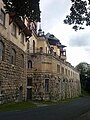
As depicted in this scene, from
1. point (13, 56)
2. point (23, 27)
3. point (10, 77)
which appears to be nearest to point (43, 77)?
point (23, 27)

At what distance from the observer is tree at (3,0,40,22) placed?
13104mm

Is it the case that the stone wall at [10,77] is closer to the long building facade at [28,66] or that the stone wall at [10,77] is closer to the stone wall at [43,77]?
the long building facade at [28,66]

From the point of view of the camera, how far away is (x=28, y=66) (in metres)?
54.4

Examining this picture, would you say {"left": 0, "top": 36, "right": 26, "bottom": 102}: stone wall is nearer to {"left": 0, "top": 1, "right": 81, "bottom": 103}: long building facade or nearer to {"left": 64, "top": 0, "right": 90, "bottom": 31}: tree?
{"left": 0, "top": 1, "right": 81, "bottom": 103}: long building facade

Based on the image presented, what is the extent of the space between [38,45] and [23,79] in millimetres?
20338

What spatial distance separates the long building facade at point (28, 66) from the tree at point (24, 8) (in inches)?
306

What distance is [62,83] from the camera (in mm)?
65750

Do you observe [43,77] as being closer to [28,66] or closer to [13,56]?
[28,66]

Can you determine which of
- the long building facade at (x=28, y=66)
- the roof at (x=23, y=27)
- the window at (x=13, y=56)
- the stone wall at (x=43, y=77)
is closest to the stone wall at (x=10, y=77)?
the long building facade at (x=28, y=66)

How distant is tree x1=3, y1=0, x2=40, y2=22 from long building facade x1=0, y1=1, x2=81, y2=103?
25.5 ft

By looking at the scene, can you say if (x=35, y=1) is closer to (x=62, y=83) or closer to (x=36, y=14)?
(x=36, y=14)

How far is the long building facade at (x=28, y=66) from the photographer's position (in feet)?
110

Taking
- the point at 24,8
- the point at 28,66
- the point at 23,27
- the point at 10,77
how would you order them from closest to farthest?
the point at 24,8, the point at 10,77, the point at 23,27, the point at 28,66

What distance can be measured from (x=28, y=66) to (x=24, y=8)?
Answer: 4137 centimetres
